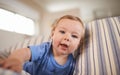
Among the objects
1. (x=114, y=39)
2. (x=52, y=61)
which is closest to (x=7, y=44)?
(x=52, y=61)

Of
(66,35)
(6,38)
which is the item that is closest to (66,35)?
(66,35)

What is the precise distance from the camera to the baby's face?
33cm

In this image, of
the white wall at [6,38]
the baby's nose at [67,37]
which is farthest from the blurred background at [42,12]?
the baby's nose at [67,37]

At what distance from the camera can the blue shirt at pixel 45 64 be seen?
35 centimetres

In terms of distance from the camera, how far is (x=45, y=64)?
0.36 meters

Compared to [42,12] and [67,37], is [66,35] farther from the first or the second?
[42,12]

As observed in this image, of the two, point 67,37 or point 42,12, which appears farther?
point 42,12

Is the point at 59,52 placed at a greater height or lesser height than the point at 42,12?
lesser

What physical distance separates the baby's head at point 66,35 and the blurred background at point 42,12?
0.08 meters

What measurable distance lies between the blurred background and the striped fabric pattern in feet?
0.18

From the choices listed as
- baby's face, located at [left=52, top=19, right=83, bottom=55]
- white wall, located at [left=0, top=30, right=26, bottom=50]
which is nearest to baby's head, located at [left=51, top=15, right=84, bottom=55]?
baby's face, located at [left=52, top=19, right=83, bottom=55]

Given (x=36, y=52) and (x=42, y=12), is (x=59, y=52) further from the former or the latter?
(x=42, y=12)

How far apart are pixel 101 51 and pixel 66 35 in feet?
0.31

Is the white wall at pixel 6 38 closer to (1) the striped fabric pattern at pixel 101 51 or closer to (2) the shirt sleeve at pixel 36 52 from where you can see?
(2) the shirt sleeve at pixel 36 52
